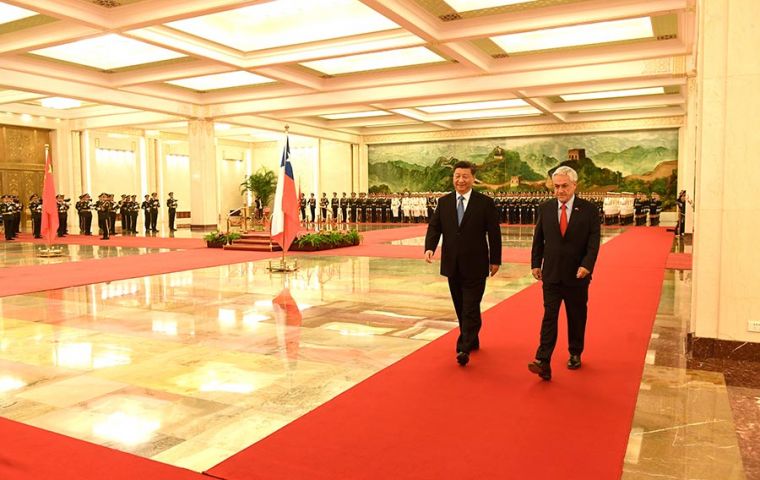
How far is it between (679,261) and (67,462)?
11.5 meters

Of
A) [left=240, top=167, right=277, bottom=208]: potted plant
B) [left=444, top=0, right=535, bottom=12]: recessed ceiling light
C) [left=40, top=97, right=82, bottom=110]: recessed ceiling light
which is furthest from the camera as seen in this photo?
[left=240, top=167, right=277, bottom=208]: potted plant

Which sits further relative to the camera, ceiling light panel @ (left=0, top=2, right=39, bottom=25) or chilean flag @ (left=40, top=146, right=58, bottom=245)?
chilean flag @ (left=40, top=146, right=58, bottom=245)

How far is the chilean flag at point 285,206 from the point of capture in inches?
425

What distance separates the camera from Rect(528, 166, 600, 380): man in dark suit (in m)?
4.45

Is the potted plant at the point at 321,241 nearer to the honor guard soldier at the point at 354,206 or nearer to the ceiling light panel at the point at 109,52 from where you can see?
the ceiling light panel at the point at 109,52

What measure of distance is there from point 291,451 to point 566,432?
157 cm

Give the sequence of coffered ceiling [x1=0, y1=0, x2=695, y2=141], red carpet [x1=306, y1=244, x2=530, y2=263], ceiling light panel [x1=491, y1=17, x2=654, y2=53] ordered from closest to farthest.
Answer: coffered ceiling [x1=0, y1=0, x2=695, y2=141] < ceiling light panel [x1=491, y1=17, x2=654, y2=53] < red carpet [x1=306, y1=244, x2=530, y2=263]

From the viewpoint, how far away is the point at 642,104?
73.2ft

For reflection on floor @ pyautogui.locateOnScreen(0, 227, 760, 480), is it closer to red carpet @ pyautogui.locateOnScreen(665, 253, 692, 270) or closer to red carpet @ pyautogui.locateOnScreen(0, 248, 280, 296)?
red carpet @ pyautogui.locateOnScreen(0, 248, 280, 296)

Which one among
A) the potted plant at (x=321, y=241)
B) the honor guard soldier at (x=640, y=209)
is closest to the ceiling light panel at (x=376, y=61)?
the potted plant at (x=321, y=241)

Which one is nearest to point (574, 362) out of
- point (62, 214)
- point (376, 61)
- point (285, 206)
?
point (285, 206)

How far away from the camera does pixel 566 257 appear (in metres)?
4.48

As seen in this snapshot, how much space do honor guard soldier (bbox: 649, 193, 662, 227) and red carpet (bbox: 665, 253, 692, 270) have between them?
11461 millimetres

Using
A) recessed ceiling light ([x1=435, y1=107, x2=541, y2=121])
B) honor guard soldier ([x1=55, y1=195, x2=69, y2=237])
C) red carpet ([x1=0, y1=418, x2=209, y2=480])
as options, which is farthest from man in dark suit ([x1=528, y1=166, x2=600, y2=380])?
recessed ceiling light ([x1=435, y1=107, x2=541, y2=121])
